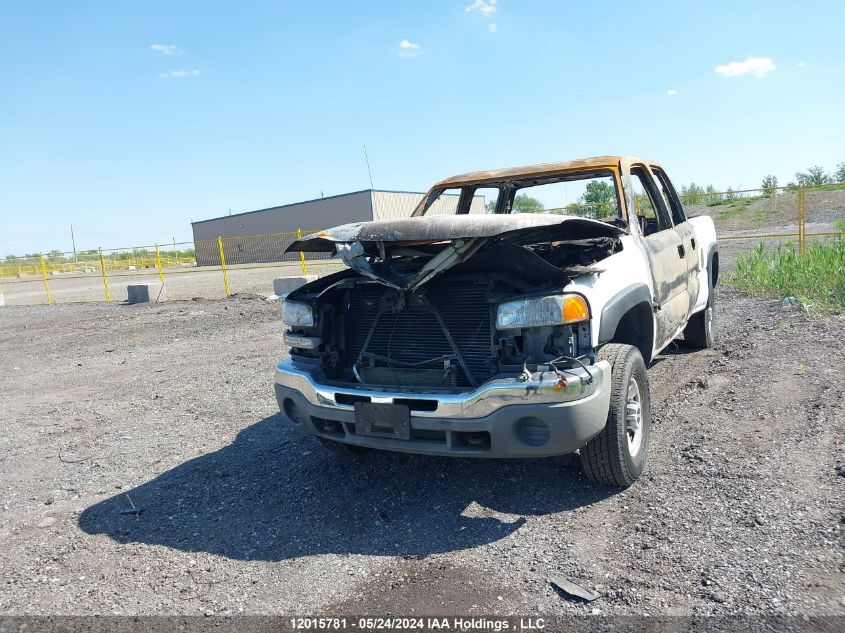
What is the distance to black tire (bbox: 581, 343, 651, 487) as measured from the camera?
3188mm

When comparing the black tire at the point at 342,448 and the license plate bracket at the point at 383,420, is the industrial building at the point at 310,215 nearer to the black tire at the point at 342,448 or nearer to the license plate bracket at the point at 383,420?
the black tire at the point at 342,448

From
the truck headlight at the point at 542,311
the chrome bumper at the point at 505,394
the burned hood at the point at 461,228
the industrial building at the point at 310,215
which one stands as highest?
the industrial building at the point at 310,215

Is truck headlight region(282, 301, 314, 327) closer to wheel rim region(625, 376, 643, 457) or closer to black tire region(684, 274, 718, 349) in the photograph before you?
wheel rim region(625, 376, 643, 457)

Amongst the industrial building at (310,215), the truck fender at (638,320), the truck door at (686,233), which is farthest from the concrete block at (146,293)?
the truck fender at (638,320)

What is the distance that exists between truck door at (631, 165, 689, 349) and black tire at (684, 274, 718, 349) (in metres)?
1.27

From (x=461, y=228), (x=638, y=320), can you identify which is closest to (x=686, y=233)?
(x=638, y=320)

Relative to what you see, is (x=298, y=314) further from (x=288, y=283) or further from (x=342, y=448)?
(x=288, y=283)

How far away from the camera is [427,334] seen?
3.48m

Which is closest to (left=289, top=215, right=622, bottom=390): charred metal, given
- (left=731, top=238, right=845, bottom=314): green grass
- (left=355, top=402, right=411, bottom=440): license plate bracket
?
(left=355, top=402, right=411, bottom=440): license plate bracket

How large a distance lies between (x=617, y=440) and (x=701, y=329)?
371cm

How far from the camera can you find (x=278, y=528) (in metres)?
3.30

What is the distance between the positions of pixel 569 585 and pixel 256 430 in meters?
3.05

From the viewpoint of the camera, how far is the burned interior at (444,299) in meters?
3.05

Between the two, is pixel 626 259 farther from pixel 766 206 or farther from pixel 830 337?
pixel 766 206
